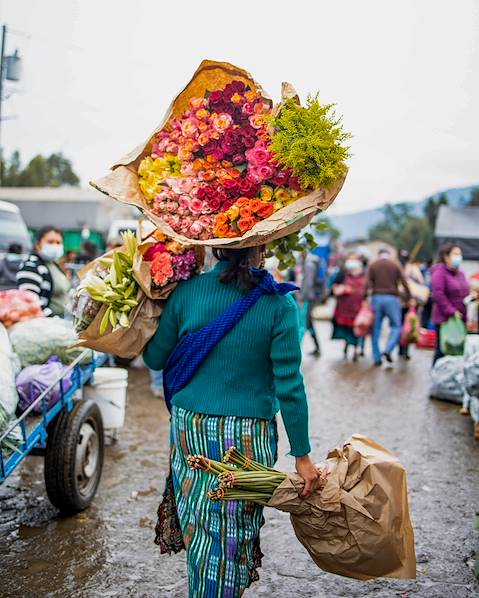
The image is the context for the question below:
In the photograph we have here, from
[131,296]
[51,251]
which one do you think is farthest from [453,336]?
[131,296]

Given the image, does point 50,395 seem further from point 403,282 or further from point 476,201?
point 476,201

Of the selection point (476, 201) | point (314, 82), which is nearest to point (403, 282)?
point (314, 82)

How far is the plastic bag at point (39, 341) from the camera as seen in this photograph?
4.25m

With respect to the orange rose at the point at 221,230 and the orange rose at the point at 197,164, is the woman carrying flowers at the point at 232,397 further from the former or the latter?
the orange rose at the point at 197,164

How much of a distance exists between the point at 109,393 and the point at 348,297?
6.56 m

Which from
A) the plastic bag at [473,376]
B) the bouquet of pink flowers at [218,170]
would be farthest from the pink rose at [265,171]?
the plastic bag at [473,376]

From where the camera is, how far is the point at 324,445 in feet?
20.8

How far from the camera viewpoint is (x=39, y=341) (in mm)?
4309

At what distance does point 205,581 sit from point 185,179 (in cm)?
168

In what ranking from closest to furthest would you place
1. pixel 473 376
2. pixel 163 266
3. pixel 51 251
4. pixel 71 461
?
pixel 163 266, pixel 71 461, pixel 51 251, pixel 473 376

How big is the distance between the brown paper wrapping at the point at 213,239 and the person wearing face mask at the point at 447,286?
627 centimetres

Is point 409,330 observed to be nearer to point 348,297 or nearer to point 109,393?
point 348,297

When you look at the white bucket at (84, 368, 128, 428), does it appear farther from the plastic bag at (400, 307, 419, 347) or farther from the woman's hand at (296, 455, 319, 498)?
the plastic bag at (400, 307, 419, 347)

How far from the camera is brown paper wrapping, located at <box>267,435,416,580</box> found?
8.87 ft
